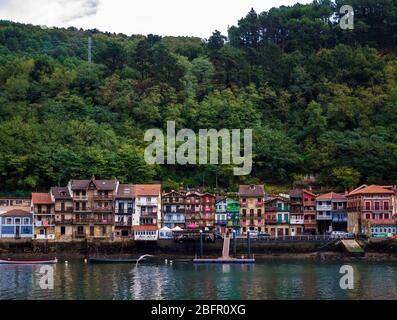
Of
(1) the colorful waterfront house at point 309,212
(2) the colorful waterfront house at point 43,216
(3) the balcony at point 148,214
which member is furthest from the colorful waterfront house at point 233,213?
(2) the colorful waterfront house at point 43,216

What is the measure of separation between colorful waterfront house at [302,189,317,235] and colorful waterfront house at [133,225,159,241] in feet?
62.4

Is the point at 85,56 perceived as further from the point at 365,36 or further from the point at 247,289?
the point at 247,289

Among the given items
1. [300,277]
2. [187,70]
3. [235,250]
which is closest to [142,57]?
[187,70]

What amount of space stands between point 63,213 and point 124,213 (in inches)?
284

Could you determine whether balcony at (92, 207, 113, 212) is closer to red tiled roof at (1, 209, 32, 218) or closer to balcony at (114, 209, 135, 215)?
balcony at (114, 209, 135, 215)

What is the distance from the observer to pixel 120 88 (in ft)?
405

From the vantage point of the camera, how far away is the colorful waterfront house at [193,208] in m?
94.2

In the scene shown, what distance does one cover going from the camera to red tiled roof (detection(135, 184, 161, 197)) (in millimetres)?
92438

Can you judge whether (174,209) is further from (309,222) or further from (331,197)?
(331,197)

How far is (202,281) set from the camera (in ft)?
198

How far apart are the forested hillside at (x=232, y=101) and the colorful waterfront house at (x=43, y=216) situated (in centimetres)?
692

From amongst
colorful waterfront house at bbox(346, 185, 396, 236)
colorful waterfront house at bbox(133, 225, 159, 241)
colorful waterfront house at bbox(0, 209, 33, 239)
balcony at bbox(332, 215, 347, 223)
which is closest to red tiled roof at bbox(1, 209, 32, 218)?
colorful waterfront house at bbox(0, 209, 33, 239)

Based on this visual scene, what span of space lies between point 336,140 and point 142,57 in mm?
39803

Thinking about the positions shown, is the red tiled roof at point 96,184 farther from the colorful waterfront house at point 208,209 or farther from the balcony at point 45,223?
the colorful waterfront house at point 208,209
